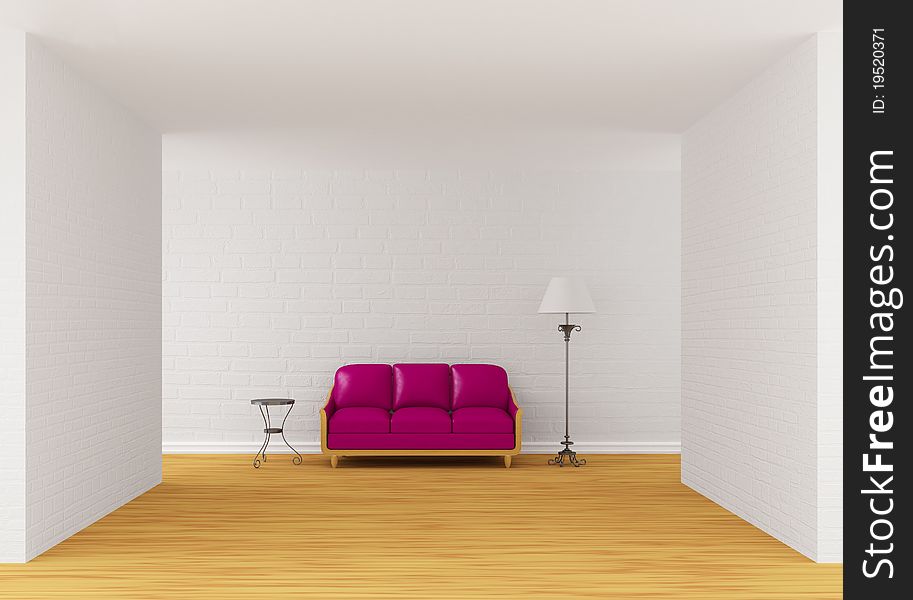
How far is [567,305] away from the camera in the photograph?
8.24m

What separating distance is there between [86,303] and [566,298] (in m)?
4.35

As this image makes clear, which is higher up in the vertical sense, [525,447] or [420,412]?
[420,412]

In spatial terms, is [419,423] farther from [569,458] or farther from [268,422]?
[268,422]

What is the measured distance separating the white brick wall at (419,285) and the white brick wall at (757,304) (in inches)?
73.1

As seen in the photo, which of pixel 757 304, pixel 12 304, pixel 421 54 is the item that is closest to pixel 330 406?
pixel 12 304

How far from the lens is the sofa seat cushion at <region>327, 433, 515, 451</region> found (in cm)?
791

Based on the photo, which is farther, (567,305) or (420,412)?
(567,305)

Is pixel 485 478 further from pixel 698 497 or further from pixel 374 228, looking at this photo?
pixel 374 228

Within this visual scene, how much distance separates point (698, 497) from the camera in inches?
257

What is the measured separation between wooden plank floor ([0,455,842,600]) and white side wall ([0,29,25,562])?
0.30m

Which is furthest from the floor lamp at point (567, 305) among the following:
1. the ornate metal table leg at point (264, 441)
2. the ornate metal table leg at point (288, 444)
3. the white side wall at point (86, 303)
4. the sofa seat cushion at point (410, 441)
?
the white side wall at point (86, 303)

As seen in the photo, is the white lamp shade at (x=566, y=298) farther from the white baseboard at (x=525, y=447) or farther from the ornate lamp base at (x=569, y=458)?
the white baseboard at (x=525, y=447)

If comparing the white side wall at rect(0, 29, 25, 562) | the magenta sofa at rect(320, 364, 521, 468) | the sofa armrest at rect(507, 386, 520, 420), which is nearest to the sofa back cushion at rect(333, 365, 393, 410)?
the magenta sofa at rect(320, 364, 521, 468)
